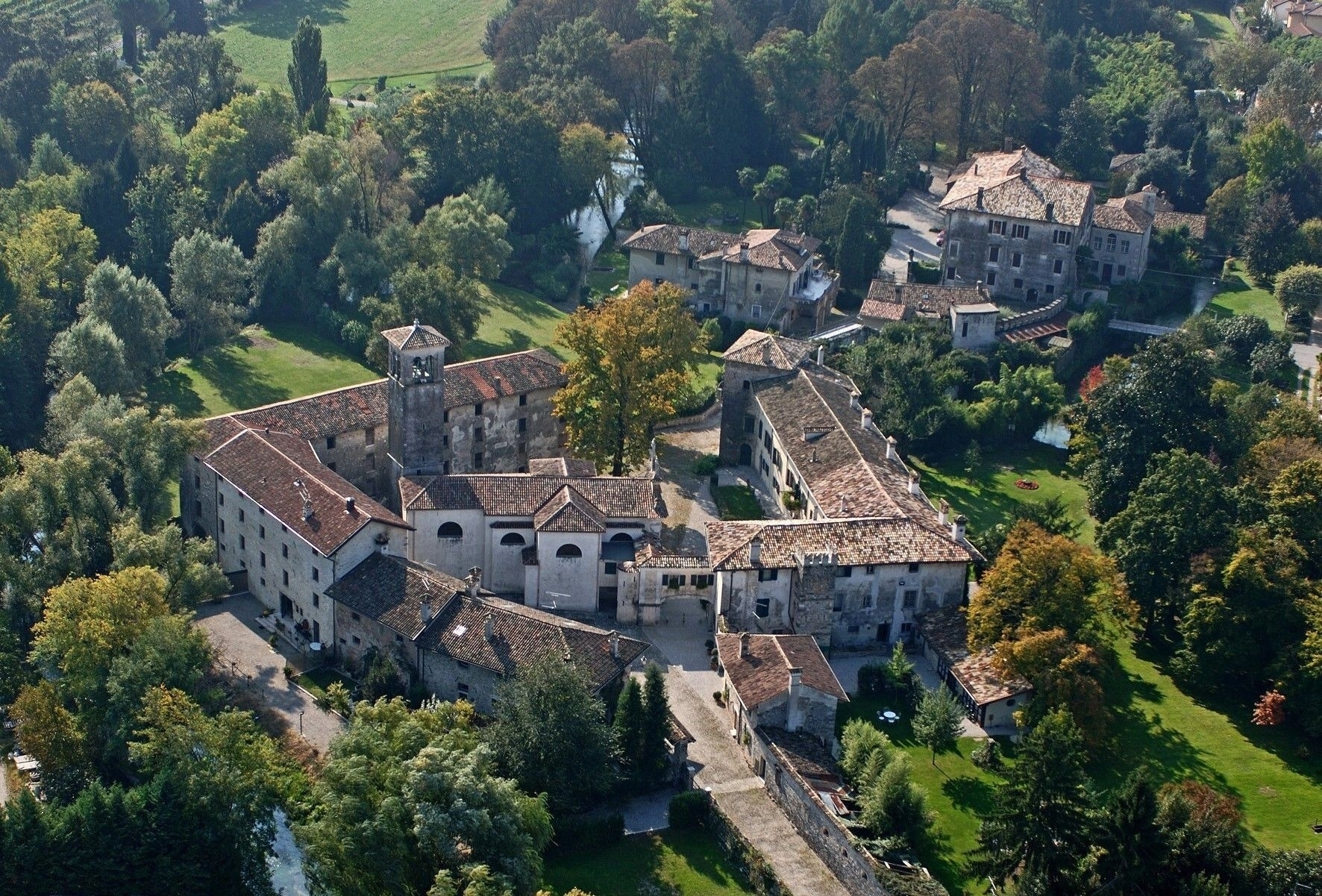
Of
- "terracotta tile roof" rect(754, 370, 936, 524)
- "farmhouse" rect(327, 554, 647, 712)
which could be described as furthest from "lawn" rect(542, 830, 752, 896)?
"terracotta tile roof" rect(754, 370, 936, 524)

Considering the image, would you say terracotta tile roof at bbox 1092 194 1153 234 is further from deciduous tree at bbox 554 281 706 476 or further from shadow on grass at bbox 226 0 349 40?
shadow on grass at bbox 226 0 349 40

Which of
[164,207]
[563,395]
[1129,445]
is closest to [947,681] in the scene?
[1129,445]

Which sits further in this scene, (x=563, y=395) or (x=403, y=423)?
(x=563, y=395)

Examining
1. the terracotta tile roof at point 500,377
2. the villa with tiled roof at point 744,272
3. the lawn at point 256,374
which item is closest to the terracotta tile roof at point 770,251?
the villa with tiled roof at point 744,272

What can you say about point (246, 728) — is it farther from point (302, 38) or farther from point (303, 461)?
point (302, 38)

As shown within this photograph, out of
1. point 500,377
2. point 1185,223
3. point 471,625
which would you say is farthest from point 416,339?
point 1185,223

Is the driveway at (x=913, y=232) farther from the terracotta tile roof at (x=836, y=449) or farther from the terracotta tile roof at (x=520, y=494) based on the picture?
the terracotta tile roof at (x=520, y=494)

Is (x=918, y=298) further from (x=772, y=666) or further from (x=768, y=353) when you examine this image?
(x=772, y=666)
